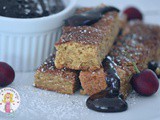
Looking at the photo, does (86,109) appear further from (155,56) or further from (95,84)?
(155,56)

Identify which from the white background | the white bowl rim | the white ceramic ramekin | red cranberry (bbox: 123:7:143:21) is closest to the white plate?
the white background

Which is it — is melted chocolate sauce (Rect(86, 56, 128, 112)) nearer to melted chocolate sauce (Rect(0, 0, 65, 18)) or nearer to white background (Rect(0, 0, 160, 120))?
white background (Rect(0, 0, 160, 120))

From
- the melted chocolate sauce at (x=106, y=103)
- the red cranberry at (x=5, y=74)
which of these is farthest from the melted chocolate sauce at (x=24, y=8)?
the melted chocolate sauce at (x=106, y=103)

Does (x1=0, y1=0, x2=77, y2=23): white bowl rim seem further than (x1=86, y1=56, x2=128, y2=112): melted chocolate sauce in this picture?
Yes

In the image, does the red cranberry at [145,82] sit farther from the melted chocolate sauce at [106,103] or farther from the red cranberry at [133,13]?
the red cranberry at [133,13]

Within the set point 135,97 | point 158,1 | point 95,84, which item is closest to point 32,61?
point 95,84

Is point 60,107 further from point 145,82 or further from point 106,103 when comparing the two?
point 145,82
